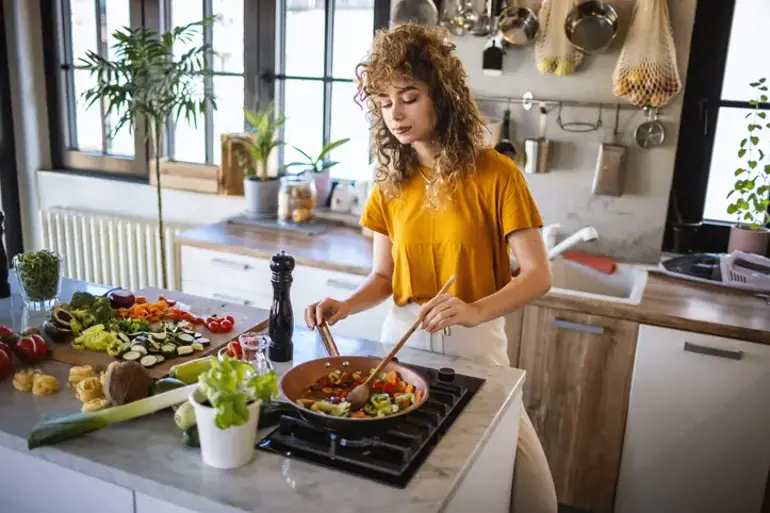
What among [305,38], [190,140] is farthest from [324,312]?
[190,140]

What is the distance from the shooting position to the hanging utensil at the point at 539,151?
9.07ft

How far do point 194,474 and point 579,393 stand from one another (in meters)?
1.57

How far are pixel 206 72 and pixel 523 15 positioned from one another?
4.89ft

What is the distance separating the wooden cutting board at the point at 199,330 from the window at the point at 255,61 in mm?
1589

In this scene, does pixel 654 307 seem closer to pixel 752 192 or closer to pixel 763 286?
pixel 763 286

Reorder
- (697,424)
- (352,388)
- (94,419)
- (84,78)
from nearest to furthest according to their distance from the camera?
(94,419), (352,388), (697,424), (84,78)

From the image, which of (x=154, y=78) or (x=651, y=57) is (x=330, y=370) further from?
(x=154, y=78)

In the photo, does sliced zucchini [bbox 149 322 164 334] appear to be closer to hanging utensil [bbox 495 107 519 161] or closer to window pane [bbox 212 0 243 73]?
hanging utensil [bbox 495 107 519 161]

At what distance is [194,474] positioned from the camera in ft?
3.63

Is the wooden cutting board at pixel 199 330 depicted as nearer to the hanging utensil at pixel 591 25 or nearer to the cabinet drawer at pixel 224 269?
the cabinet drawer at pixel 224 269

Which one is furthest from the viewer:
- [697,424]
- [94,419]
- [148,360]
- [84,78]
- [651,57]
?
[84,78]

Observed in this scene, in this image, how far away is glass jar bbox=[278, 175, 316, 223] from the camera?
3.10 meters

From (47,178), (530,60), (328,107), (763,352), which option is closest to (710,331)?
(763,352)

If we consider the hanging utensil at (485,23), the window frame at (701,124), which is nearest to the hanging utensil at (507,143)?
the hanging utensil at (485,23)
